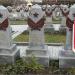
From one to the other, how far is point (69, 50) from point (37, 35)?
1188 millimetres

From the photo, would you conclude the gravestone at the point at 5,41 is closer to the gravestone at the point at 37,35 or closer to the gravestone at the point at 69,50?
the gravestone at the point at 37,35

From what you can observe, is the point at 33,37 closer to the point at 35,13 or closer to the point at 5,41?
the point at 35,13

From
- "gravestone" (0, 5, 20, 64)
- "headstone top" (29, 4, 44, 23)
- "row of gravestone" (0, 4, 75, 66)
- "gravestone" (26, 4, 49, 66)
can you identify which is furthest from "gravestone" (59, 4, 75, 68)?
"gravestone" (0, 5, 20, 64)

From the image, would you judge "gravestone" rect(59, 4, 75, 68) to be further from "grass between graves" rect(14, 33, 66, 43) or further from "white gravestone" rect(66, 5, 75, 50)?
"grass between graves" rect(14, 33, 66, 43)

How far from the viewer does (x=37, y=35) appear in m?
11.3

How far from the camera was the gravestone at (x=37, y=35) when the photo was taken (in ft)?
36.4

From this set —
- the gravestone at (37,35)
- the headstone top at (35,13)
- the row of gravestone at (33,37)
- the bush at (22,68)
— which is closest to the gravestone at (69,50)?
the row of gravestone at (33,37)

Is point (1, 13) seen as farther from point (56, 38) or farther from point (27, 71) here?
point (56, 38)

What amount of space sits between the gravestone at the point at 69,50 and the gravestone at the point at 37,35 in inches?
21.3

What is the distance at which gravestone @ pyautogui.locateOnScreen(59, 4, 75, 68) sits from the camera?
1095 centimetres

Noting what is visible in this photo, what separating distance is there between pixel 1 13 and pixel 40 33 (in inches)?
57.8

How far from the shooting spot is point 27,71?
10.6 meters

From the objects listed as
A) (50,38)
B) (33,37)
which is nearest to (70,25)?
(33,37)

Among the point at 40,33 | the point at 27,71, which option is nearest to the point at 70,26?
the point at 40,33
